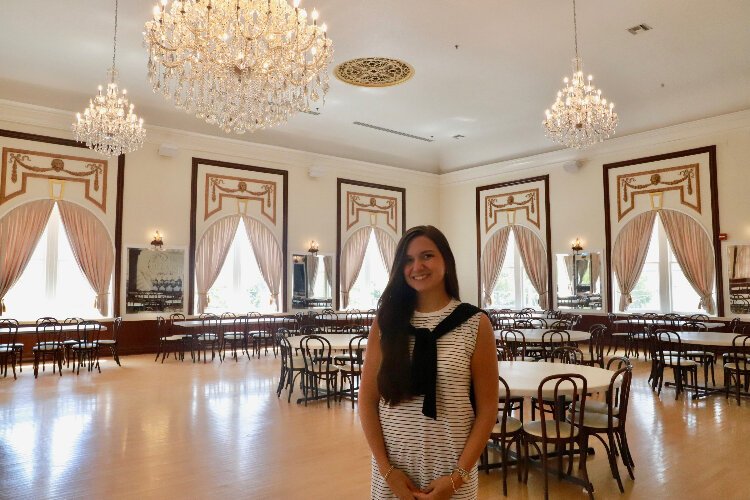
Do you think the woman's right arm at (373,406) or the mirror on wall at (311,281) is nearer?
the woman's right arm at (373,406)

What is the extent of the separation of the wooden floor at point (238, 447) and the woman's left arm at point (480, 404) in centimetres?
219

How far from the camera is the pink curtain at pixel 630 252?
11.3 m

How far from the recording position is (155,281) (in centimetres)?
1093

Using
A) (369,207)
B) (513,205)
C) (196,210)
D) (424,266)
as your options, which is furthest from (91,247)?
(424,266)

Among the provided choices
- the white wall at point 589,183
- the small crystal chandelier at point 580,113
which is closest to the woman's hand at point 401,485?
the small crystal chandelier at point 580,113

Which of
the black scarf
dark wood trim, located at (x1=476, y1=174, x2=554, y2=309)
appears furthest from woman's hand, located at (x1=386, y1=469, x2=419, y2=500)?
dark wood trim, located at (x1=476, y1=174, x2=554, y2=309)

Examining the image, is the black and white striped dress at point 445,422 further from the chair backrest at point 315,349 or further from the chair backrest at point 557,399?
the chair backrest at point 315,349

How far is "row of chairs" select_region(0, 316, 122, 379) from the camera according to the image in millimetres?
8281

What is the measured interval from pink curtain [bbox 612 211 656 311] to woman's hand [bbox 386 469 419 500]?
36.0 feet

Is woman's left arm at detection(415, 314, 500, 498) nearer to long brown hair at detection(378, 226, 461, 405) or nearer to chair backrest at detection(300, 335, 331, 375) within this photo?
long brown hair at detection(378, 226, 461, 405)

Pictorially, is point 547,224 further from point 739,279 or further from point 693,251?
point 739,279

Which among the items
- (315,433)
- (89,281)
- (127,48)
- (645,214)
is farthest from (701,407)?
(89,281)

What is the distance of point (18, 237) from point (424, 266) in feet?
32.8

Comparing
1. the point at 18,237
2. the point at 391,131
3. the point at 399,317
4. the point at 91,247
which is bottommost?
the point at 399,317
